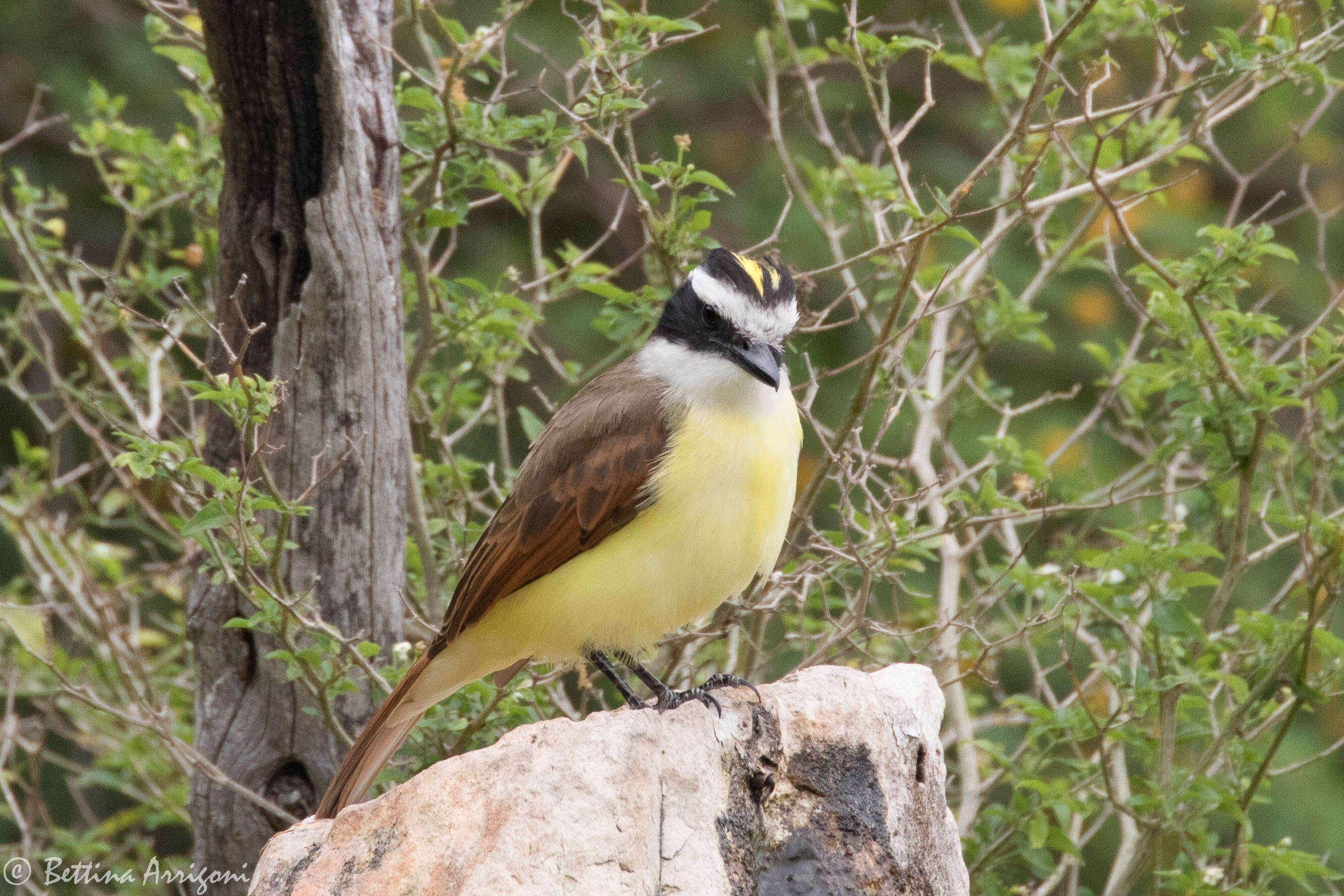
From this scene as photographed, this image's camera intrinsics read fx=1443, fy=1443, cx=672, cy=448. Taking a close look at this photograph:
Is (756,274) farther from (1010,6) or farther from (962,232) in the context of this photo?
(1010,6)

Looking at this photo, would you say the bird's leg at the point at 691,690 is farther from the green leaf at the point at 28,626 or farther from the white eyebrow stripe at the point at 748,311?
the green leaf at the point at 28,626

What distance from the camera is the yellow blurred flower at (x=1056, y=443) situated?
668 cm

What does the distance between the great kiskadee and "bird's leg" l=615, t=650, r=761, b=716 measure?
0.04 feet

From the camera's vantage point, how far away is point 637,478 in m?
3.83

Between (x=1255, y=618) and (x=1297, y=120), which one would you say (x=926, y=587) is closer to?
(x=1255, y=618)

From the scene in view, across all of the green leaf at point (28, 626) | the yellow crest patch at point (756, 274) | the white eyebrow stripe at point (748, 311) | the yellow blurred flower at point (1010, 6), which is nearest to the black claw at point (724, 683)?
the white eyebrow stripe at point (748, 311)

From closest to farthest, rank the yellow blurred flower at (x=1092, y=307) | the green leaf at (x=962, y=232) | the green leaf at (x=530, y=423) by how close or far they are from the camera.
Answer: the green leaf at (x=962, y=232)
the green leaf at (x=530, y=423)
the yellow blurred flower at (x=1092, y=307)

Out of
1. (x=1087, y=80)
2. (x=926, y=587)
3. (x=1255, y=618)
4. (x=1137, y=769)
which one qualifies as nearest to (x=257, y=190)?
(x=1087, y=80)

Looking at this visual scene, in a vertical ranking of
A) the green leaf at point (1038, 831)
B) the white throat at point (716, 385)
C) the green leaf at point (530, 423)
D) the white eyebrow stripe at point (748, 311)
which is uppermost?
the white eyebrow stripe at point (748, 311)

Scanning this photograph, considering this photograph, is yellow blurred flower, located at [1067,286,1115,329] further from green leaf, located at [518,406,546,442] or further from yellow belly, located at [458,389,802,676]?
yellow belly, located at [458,389,802,676]

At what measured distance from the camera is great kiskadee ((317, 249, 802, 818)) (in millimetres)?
3766

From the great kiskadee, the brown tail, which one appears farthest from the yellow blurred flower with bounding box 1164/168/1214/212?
the brown tail

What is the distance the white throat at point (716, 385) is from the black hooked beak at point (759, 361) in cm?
5

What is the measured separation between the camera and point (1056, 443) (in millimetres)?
6793
